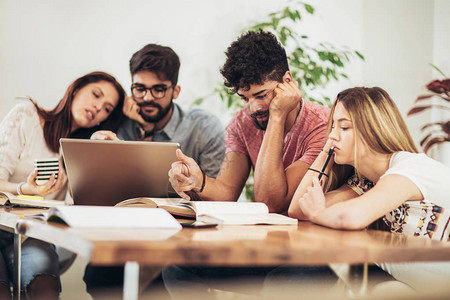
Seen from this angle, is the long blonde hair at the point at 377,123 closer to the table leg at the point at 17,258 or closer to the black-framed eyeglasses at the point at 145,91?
the table leg at the point at 17,258

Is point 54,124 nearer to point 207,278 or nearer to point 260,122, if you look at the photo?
point 260,122

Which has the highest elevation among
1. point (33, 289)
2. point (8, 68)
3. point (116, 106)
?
point (8, 68)

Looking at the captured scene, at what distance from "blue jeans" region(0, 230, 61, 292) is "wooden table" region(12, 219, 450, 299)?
0.81 m

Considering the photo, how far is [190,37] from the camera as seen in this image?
3.44 metres

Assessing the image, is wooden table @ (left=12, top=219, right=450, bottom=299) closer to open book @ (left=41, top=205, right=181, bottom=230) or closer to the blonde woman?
open book @ (left=41, top=205, right=181, bottom=230)

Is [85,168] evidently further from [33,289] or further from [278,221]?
[278,221]

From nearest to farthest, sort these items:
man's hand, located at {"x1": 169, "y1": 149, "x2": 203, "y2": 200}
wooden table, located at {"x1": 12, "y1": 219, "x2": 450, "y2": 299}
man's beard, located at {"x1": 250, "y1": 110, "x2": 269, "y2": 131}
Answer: wooden table, located at {"x1": 12, "y1": 219, "x2": 450, "y2": 299}
man's hand, located at {"x1": 169, "y1": 149, "x2": 203, "y2": 200}
man's beard, located at {"x1": 250, "y1": 110, "x2": 269, "y2": 131}

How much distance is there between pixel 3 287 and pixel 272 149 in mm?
1079

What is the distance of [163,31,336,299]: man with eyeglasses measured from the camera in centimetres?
190

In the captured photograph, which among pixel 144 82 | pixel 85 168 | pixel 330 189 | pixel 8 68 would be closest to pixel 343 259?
pixel 330 189

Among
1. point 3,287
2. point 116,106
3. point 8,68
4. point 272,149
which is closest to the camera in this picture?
point 3,287

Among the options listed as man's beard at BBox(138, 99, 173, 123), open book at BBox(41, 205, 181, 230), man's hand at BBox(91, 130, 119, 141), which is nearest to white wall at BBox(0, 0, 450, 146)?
man's beard at BBox(138, 99, 173, 123)

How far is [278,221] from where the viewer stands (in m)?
1.27

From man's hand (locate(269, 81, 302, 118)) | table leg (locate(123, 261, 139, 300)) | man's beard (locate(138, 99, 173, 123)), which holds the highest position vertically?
man's hand (locate(269, 81, 302, 118))
